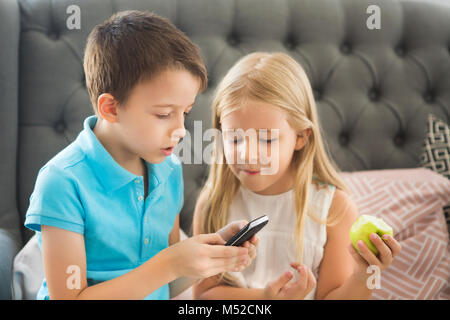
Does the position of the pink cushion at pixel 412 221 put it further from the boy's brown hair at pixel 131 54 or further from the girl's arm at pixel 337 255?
the boy's brown hair at pixel 131 54

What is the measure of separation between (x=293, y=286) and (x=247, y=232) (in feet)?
0.61

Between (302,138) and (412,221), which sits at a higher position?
(302,138)

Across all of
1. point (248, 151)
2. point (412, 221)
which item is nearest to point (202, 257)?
point (248, 151)

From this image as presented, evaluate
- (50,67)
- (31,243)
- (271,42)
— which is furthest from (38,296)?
(271,42)

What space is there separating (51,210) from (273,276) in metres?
0.40

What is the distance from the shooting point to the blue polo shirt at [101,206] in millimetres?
539

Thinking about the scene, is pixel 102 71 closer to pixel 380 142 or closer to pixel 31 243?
pixel 31 243

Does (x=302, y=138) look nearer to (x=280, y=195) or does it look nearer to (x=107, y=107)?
(x=280, y=195)

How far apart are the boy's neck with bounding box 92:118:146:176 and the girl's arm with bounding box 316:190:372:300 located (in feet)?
1.24

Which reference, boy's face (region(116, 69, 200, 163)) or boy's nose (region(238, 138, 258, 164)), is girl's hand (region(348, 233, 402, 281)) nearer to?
boy's nose (region(238, 138, 258, 164))

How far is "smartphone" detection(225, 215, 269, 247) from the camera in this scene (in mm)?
554

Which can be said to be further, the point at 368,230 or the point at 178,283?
the point at 178,283

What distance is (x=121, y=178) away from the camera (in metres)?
0.59

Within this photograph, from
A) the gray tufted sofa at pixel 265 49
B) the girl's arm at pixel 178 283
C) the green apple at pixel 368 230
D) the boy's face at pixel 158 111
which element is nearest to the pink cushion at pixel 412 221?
the gray tufted sofa at pixel 265 49
